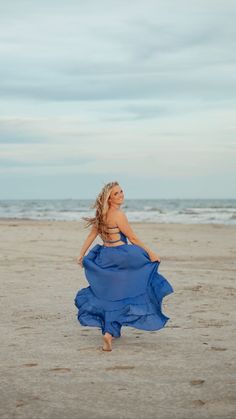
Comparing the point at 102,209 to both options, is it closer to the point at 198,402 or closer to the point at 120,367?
the point at 120,367

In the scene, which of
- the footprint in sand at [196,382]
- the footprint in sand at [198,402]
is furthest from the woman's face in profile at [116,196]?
the footprint in sand at [198,402]

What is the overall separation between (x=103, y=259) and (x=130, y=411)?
251cm

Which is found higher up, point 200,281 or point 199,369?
point 199,369

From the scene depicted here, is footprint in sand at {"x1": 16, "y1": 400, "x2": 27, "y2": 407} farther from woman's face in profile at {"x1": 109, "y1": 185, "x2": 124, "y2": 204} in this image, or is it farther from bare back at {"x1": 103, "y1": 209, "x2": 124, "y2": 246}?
woman's face in profile at {"x1": 109, "y1": 185, "x2": 124, "y2": 204}

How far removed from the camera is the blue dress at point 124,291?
7.01 m

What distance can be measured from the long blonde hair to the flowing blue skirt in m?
0.24

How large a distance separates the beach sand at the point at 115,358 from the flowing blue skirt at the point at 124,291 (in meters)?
0.28

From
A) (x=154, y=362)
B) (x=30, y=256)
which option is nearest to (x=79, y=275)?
(x=30, y=256)

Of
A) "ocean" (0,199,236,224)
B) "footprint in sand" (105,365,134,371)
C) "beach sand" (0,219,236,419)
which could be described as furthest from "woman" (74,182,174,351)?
"ocean" (0,199,236,224)

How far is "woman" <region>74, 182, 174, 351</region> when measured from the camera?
7020 millimetres

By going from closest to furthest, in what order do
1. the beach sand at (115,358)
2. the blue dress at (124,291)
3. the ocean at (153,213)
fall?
1. the beach sand at (115,358)
2. the blue dress at (124,291)
3. the ocean at (153,213)

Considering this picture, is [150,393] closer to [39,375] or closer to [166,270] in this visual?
[39,375]

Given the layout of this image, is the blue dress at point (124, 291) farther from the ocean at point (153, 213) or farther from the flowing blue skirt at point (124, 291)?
the ocean at point (153, 213)

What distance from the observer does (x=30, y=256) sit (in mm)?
16281
